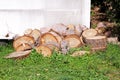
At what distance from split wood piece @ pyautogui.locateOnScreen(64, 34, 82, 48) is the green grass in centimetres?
43

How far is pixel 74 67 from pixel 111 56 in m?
1.43

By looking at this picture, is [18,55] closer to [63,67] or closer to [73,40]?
[63,67]

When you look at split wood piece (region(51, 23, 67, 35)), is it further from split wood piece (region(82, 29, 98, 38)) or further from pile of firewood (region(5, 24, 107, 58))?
split wood piece (region(82, 29, 98, 38))

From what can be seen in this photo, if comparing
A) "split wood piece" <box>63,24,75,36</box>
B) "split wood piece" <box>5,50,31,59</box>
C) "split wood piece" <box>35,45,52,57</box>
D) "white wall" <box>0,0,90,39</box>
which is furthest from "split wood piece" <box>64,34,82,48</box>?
"split wood piece" <box>5,50,31,59</box>

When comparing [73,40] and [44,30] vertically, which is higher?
[44,30]

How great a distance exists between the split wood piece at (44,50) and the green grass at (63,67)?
0.14 meters

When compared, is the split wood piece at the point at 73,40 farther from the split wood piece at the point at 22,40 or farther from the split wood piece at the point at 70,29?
the split wood piece at the point at 22,40

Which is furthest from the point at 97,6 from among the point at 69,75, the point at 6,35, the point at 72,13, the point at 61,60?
the point at 69,75

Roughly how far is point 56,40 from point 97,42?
48.3 inches

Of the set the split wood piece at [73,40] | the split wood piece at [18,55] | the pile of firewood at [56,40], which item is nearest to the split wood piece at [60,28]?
the pile of firewood at [56,40]

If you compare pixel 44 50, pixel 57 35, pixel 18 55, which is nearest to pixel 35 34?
pixel 57 35

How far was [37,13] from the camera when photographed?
38.0 feet

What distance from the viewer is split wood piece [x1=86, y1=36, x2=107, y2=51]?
35.0 ft

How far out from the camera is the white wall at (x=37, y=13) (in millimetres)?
11523
